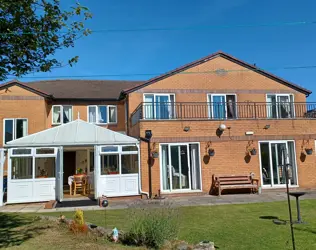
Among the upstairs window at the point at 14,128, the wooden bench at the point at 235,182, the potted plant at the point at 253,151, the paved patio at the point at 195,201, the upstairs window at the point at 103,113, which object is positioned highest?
the upstairs window at the point at 103,113

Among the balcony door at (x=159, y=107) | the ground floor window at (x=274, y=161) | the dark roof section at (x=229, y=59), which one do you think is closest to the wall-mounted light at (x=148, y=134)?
the balcony door at (x=159, y=107)

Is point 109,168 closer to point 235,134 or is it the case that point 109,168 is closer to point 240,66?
point 235,134

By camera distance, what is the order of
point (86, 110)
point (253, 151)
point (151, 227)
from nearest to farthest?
1. point (151, 227)
2. point (253, 151)
3. point (86, 110)

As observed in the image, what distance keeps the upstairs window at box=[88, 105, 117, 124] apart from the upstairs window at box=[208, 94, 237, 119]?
7711mm

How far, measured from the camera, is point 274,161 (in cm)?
1683

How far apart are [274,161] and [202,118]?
4.63 m

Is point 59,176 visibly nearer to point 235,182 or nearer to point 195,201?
point 195,201

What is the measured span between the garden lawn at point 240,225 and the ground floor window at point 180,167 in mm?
4009

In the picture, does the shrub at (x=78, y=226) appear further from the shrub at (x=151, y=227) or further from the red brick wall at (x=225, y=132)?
the red brick wall at (x=225, y=132)

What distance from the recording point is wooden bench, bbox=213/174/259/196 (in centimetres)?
1545

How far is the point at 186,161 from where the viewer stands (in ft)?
53.2

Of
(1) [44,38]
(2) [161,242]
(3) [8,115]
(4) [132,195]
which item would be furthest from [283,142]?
(3) [8,115]

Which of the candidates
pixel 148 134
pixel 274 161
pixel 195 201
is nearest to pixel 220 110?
pixel 274 161

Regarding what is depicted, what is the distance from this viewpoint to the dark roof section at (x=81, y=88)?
22594 mm
